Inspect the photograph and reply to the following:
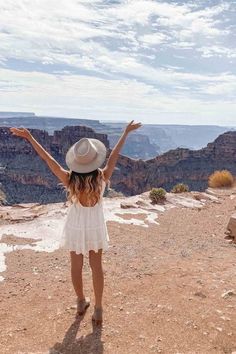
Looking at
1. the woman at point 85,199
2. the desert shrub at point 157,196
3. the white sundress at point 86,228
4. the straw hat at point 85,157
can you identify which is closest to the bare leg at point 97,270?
the woman at point 85,199

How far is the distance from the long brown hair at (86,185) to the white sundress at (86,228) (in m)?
0.14

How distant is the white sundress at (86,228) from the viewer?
6113 millimetres

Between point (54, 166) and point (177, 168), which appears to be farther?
point (177, 168)

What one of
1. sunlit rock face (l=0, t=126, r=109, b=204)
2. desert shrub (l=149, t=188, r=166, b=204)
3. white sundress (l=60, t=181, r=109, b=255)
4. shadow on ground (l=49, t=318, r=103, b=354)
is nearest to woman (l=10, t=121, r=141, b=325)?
white sundress (l=60, t=181, r=109, b=255)

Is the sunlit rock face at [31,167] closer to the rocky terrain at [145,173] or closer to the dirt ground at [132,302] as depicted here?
the rocky terrain at [145,173]

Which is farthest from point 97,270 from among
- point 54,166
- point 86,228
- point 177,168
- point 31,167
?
point 31,167

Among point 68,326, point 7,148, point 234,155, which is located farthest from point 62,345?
point 7,148

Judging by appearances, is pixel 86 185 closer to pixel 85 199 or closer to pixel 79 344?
pixel 85 199

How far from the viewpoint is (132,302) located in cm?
742

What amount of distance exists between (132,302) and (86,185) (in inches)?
107

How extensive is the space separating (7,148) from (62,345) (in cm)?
11388

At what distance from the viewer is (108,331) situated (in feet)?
20.7

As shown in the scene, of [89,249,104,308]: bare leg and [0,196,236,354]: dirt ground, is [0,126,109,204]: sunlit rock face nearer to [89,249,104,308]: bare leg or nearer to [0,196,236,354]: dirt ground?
[0,196,236,354]: dirt ground

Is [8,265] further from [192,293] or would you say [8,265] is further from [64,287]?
[192,293]
